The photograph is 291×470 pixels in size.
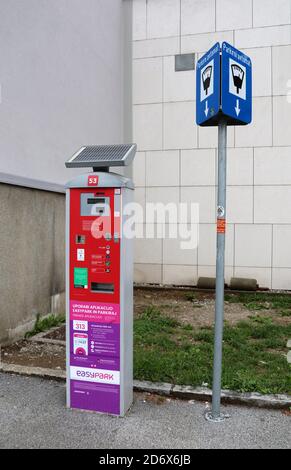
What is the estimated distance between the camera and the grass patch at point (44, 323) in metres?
5.78

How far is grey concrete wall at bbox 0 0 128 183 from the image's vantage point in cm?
541

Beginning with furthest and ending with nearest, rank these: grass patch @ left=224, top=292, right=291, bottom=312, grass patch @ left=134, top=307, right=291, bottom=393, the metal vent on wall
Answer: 1. grass patch @ left=224, top=292, right=291, bottom=312
2. grass patch @ left=134, top=307, right=291, bottom=393
3. the metal vent on wall

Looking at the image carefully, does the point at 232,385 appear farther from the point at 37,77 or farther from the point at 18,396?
the point at 37,77

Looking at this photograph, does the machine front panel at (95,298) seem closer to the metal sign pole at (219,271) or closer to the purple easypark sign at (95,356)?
the purple easypark sign at (95,356)

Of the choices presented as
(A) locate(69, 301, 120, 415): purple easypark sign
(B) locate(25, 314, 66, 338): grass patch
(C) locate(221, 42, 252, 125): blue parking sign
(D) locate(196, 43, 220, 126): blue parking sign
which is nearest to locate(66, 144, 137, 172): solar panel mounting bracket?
(D) locate(196, 43, 220, 126): blue parking sign

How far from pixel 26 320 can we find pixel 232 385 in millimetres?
2958

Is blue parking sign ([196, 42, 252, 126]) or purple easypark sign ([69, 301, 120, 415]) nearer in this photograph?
blue parking sign ([196, 42, 252, 126])

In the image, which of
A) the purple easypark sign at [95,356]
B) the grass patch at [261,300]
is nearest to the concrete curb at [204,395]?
the purple easypark sign at [95,356]

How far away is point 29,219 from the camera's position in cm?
569

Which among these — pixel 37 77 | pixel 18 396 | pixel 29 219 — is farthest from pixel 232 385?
pixel 37 77

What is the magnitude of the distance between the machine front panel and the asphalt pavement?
0.23 m

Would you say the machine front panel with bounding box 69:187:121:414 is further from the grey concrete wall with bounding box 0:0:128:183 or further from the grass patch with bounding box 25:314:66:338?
the grass patch with bounding box 25:314:66:338

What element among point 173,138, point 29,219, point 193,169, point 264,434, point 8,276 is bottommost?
point 264,434

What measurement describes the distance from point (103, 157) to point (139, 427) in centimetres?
216
